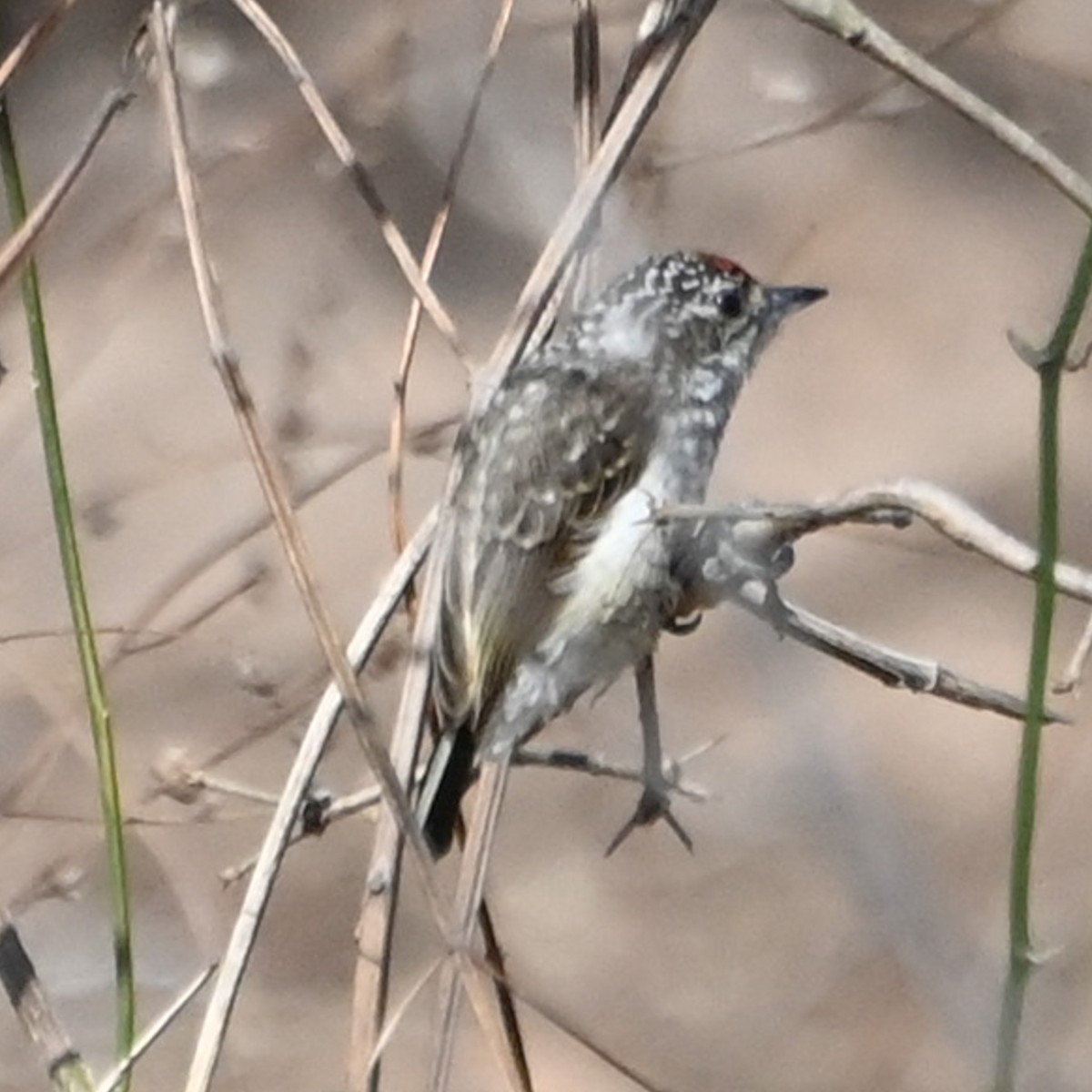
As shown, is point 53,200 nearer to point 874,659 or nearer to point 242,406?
point 242,406

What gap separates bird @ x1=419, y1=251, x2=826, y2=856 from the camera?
1884 mm

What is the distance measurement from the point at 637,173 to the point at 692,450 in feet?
1.93

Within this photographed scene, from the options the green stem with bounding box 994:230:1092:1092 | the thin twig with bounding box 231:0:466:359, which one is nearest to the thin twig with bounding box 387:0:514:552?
the thin twig with bounding box 231:0:466:359

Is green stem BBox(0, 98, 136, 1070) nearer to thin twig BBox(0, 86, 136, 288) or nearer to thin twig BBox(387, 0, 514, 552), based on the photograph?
thin twig BBox(0, 86, 136, 288)

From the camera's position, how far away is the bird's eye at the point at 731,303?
2271mm

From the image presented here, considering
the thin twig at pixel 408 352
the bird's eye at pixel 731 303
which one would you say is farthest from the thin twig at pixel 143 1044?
the bird's eye at pixel 731 303

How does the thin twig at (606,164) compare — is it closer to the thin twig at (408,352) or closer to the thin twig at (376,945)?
the thin twig at (408,352)

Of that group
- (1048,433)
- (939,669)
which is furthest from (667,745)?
(1048,433)

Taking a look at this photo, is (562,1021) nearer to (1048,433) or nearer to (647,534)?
(1048,433)

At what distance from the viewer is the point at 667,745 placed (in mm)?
4473

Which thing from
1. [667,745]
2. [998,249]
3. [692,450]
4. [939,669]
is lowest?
[939,669]

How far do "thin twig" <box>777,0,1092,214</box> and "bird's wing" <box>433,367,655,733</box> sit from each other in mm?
493

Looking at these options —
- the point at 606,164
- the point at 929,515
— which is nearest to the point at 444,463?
the point at 606,164

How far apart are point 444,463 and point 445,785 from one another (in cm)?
211
